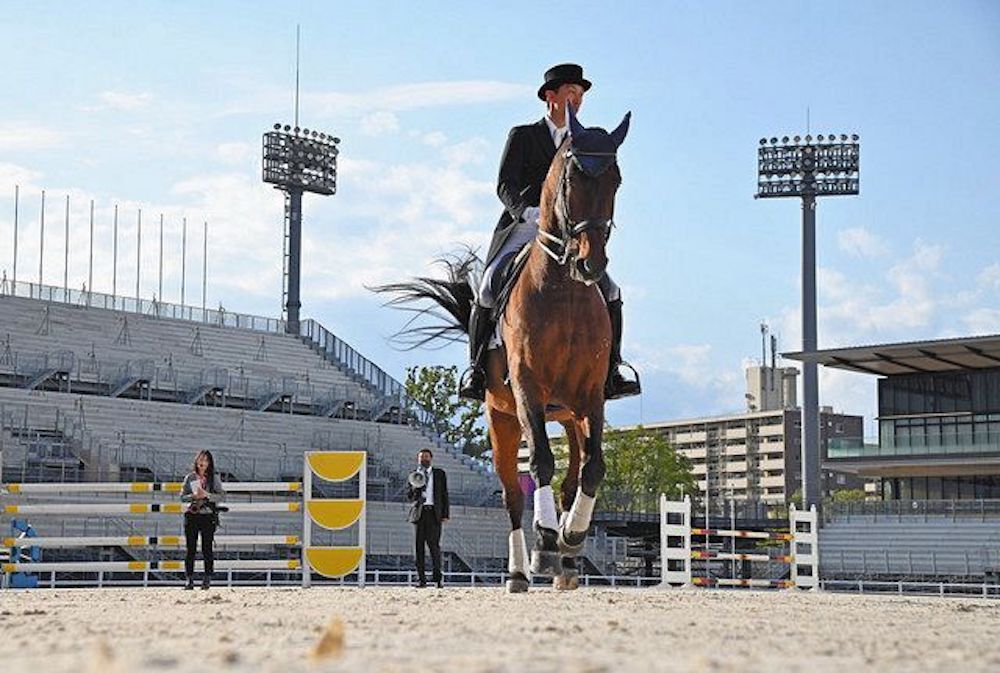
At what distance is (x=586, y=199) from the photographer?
9250mm

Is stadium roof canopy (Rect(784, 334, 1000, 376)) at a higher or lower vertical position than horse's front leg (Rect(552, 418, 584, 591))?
higher

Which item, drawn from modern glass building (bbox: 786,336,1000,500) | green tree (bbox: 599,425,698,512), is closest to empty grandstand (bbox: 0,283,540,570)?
modern glass building (bbox: 786,336,1000,500)

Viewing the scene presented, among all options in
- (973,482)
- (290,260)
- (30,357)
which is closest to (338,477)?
(30,357)

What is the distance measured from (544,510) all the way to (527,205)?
2.35 meters

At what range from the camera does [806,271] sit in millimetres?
65062

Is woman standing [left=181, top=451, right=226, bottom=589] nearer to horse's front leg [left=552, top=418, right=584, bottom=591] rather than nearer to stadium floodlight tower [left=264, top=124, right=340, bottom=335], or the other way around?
horse's front leg [left=552, top=418, right=584, bottom=591]

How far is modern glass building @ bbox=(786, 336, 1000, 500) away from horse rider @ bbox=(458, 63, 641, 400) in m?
38.2

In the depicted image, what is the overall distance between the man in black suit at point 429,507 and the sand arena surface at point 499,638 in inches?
328

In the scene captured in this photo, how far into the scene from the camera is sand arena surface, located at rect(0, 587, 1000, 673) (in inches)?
177

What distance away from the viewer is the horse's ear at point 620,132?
9571 millimetres

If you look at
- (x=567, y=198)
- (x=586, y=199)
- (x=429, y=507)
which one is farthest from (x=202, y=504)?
(x=586, y=199)

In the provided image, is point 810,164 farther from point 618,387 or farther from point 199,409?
point 618,387

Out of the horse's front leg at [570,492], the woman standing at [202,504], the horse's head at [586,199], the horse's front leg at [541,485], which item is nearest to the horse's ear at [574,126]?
the horse's head at [586,199]

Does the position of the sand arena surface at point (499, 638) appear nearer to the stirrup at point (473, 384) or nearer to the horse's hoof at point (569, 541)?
the horse's hoof at point (569, 541)
